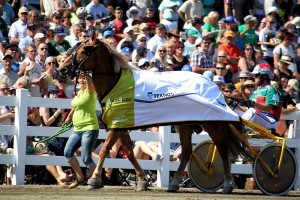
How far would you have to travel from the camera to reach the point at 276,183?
1510 cm

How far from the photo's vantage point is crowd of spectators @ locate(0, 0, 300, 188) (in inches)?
715

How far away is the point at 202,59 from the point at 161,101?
6.47m

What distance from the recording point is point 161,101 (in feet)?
46.9

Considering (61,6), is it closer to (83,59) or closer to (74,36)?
(74,36)

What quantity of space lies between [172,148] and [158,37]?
16.6ft

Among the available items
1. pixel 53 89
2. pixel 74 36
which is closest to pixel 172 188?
pixel 53 89

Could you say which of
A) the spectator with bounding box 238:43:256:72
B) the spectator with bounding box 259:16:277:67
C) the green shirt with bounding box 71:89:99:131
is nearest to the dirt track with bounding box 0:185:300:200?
the green shirt with bounding box 71:89:99:131

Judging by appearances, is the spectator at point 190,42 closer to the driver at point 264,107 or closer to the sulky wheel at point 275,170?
the driver at point 264,107

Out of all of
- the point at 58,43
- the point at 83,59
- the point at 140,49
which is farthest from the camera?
the point at 58,43

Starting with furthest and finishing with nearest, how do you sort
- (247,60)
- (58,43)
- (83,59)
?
(247,60) → (58,43) → (83,59)

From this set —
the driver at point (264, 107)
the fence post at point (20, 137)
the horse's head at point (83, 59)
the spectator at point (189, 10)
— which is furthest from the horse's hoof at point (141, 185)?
the spectator at point (189, 10)

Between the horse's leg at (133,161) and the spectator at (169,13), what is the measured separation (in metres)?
9.17

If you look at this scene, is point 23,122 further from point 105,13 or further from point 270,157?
point 105,13

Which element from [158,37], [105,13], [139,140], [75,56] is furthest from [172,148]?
[105,13]
